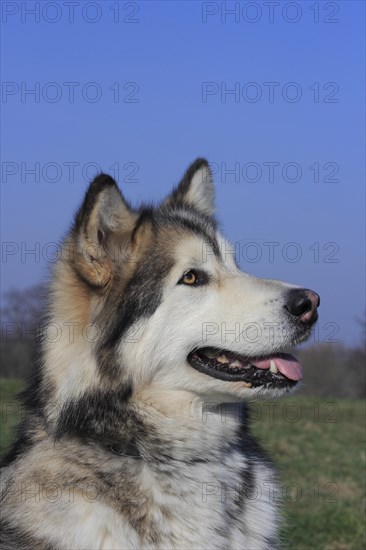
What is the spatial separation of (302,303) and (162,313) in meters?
0.77

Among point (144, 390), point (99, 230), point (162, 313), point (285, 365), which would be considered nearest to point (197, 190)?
point (99, 230)

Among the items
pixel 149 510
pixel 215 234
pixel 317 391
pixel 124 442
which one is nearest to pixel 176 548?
pixel 149 510

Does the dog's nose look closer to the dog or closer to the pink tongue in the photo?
the dog

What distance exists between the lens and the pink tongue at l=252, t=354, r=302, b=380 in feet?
15.4

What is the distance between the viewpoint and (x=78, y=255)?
15.1 ft

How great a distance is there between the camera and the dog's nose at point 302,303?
4602 mm

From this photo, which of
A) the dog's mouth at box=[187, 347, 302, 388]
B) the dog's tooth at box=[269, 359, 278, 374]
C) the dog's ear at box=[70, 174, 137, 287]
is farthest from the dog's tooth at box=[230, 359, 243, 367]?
the dog's ear at box=[70, 174, 137, 287]

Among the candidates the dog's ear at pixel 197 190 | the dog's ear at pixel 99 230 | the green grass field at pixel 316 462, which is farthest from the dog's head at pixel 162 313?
the dog's ear at pixel 197 190

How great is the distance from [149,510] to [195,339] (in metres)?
0.92

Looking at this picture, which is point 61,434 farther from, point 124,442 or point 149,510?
point 149,510

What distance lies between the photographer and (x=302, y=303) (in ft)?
15.1

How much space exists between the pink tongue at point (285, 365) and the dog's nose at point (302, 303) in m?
0.27

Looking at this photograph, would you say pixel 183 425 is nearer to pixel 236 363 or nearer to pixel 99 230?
pixel 236 363

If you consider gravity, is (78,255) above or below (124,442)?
above
